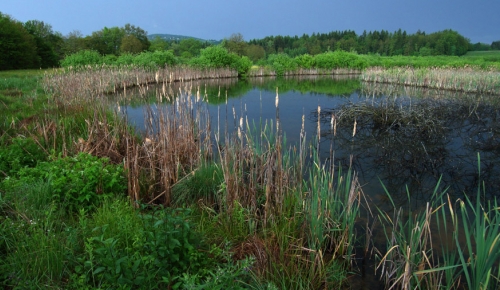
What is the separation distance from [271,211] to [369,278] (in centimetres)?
111

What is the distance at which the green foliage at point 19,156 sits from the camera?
4422 millimetres

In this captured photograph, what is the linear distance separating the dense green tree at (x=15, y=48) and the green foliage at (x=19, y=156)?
1198 inches

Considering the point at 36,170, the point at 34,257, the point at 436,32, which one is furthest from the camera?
the point at 436,32

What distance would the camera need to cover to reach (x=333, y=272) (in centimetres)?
308

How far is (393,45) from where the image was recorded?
73562 mm

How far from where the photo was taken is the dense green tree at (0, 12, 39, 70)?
3025 cm

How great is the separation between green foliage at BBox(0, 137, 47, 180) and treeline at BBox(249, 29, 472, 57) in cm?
6202

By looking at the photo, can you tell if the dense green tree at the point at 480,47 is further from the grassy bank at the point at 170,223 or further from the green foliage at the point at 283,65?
the grassy bank at the point at 170,223

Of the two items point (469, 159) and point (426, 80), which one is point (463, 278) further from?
point (426, 80)

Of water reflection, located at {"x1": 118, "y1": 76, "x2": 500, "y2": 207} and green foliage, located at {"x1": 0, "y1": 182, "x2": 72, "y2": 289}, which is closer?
green foliage, located at {"x1": 0, "y1": 182, "x2": 72, "y2": 289}

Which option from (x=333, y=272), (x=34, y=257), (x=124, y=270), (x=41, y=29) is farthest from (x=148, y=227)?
(x=41, y=29)

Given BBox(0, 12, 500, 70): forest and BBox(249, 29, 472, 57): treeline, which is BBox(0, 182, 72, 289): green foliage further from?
BBox(249, 29, 472, 57): treeline

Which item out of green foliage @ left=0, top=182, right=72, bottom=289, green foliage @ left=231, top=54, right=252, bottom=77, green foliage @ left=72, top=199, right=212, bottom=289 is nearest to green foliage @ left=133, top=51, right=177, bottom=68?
green foliage @ left=231, top=54, right=252, bottom=77

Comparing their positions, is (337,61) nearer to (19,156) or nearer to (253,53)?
(253,53)
